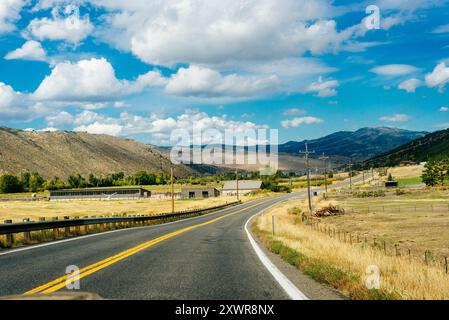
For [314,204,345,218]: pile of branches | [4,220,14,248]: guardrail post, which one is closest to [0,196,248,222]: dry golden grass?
[314,204,345,218]: pile of branches

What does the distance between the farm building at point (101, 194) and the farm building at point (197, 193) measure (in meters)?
11.6

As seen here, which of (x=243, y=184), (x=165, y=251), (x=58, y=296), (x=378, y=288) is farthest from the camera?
(x=243, y=184)

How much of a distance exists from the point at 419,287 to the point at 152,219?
108 ft

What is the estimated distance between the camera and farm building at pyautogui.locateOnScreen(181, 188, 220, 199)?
152m

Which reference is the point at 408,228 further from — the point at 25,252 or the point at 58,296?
the point at 58,296

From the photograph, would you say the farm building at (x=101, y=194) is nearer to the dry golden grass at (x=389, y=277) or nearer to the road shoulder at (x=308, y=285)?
the dry golden grass at (x=389, y=277)

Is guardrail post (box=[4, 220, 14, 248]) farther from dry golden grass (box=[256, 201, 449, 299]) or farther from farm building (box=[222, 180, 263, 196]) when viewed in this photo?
farm building (box=[222, 180, 263, 196])

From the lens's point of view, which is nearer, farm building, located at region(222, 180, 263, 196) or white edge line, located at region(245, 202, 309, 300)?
white edge line, located at region(245, 202, 309, 300)

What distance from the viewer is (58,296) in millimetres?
4656

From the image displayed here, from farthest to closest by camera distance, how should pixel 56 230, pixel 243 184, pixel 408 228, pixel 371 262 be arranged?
1. pixel 243 184
2. pixel 408 228
3. pixel 56 230
4. pixel 371 262

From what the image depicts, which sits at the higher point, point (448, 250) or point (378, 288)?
point (378, 288)

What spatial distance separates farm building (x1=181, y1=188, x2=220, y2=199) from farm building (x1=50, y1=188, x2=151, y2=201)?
1164 centimetres

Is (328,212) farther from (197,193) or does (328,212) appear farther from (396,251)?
(197,193)
